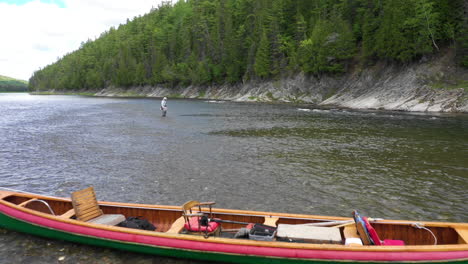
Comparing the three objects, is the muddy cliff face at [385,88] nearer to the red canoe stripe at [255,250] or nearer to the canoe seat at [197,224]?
the red canoe stripe at [255,250]

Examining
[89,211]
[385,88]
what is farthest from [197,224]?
[385,88]

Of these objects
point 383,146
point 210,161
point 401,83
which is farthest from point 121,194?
point 401,83

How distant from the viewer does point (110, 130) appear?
3659 cm

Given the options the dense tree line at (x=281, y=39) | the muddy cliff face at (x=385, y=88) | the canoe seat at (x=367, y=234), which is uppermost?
the dense tree line at (x=281, y=39)

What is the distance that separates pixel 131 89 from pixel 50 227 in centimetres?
16475

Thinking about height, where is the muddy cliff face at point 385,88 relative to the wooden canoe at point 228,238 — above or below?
above

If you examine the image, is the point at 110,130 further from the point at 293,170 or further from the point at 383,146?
the point at 383,146

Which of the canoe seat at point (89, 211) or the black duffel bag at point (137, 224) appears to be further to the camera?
the canoe seat at point (89, 211)

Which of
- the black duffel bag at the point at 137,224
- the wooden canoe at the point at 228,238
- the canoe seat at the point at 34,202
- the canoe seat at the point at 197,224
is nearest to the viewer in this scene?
the wooden canoe at the point at 228,238

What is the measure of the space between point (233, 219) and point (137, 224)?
10.3ft

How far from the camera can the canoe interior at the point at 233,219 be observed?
860cm

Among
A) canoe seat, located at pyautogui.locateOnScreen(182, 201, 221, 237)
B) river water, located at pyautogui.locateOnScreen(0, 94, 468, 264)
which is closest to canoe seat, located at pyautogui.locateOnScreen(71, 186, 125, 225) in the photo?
river water, located at pyautogui.locateOnScreen(0, 94, 468, 264)

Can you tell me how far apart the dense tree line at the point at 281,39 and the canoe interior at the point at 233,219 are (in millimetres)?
55456

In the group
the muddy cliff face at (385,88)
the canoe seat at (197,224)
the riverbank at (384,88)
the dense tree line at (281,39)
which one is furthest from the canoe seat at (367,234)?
the dense tree line at (281,39)
